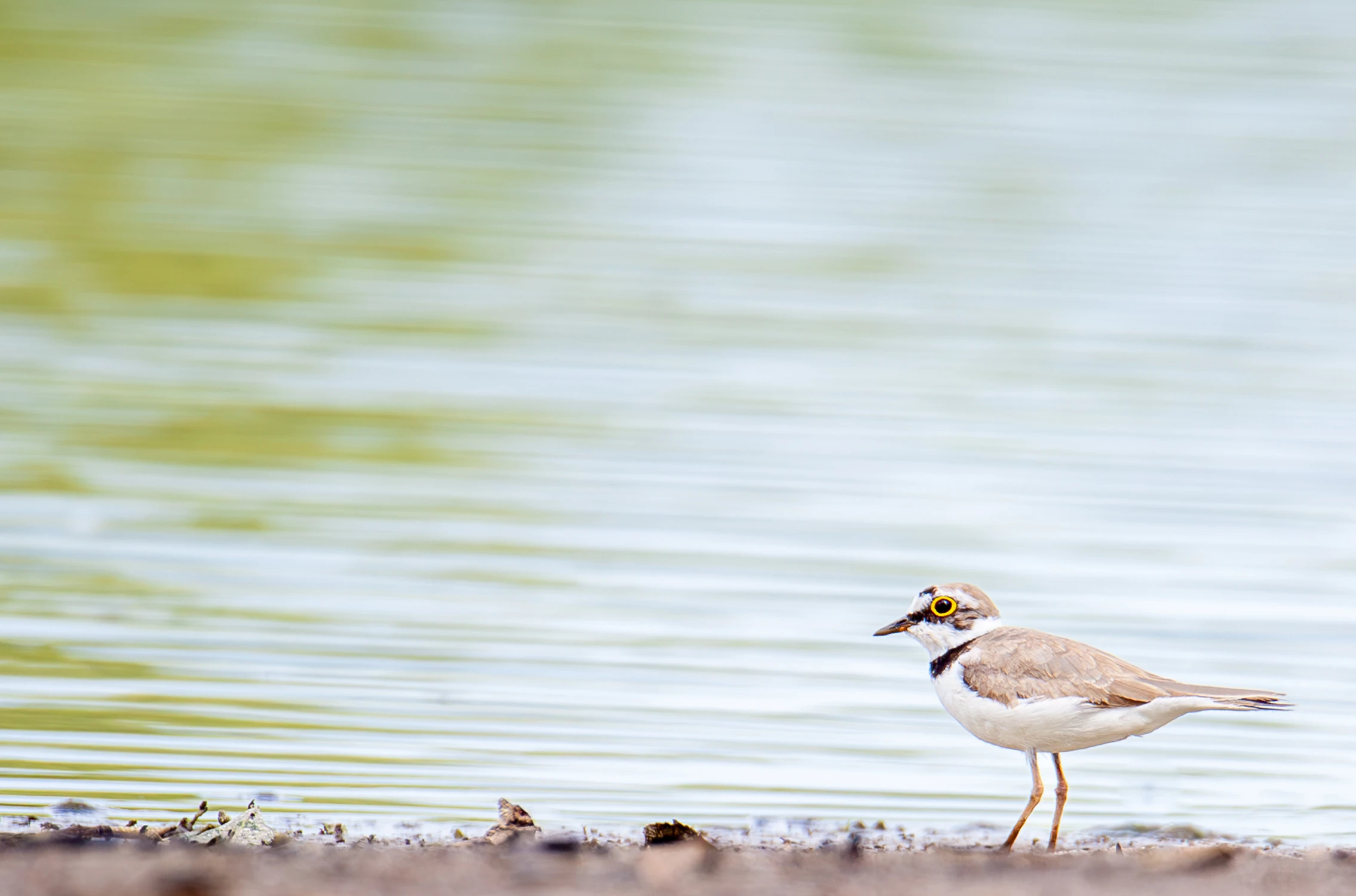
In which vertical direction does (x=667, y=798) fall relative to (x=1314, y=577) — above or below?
below

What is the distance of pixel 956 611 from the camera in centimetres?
432

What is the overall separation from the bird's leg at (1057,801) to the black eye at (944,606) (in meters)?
0.42

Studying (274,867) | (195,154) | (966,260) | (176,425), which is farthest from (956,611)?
(195,154)

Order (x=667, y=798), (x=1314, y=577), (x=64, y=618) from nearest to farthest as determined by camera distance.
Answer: (x=667, y=798) → (x=64, y=618) → (x=1314, y=577)

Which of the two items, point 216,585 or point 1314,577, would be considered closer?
point 216,585

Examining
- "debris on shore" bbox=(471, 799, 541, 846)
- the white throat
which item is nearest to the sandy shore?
"debris on shore" bbox=(471, 799, 541, 846)

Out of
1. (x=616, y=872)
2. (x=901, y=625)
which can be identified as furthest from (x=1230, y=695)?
(x=616, y=872)

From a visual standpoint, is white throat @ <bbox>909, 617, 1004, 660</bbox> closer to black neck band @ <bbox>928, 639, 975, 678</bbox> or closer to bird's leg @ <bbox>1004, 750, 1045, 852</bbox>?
black neck band @ <bbox>928, 639, 975, 678</bbox>

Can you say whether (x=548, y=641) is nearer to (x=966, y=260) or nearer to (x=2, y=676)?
(x=2, y=676)

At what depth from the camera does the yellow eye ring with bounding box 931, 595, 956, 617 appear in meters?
4.33

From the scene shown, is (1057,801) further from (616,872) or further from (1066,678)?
(616,872)

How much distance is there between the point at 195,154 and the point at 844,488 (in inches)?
178

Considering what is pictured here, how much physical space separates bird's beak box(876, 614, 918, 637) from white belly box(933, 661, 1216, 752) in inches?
13.5

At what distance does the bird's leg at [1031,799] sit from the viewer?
12.6 feet
